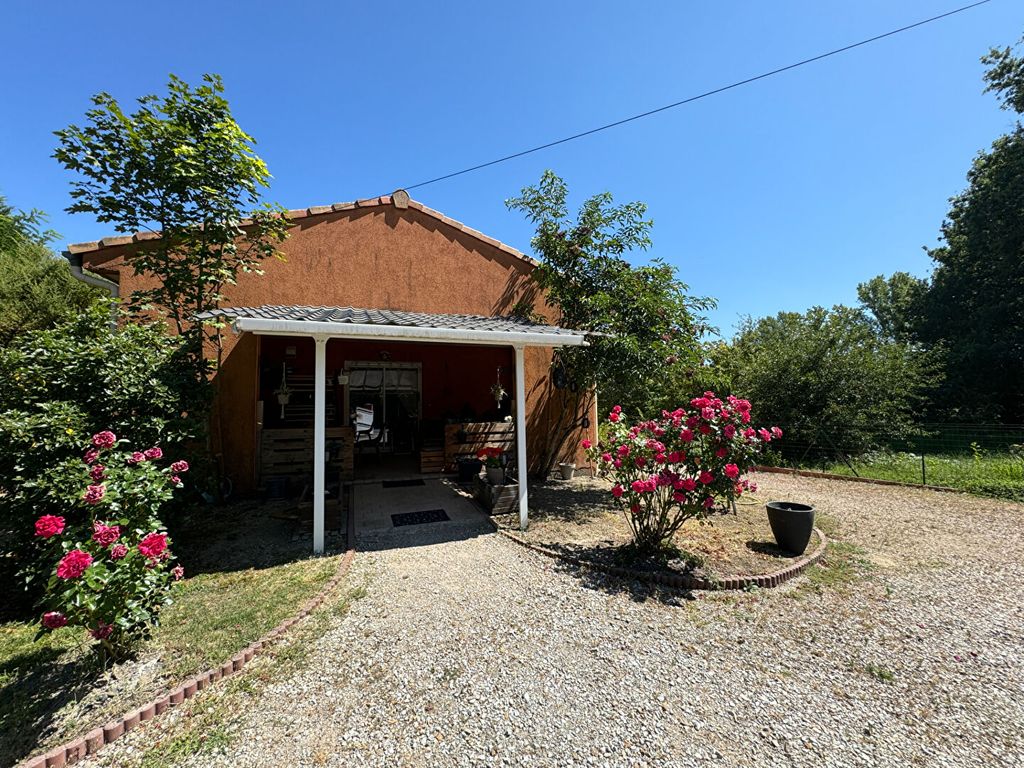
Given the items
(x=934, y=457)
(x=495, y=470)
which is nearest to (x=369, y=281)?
(x=495, y=470)

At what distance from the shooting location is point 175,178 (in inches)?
222

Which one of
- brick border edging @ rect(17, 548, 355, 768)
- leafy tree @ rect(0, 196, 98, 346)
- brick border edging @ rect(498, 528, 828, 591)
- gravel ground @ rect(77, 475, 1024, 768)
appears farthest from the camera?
leafy tree @ rect(0, 196, 98, 346)

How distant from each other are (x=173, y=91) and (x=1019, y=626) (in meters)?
A: 11.4

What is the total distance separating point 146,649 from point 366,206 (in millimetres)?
7973

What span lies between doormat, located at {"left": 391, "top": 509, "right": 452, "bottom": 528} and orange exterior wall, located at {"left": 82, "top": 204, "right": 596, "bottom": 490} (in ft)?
10.5

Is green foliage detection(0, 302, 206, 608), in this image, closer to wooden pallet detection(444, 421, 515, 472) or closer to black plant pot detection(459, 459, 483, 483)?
black plant pot detection(459, 459, 483, 483)

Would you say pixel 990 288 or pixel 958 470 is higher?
pixel 990 288

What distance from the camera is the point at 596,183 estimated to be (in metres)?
8.40

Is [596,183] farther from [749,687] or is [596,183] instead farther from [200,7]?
[749,687]

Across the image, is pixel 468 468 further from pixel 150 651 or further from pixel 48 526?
pixel 48 526

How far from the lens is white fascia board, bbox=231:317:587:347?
4.73 meters

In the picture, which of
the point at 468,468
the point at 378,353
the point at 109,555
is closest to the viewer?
the point at 109,555

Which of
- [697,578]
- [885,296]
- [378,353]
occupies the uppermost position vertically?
[885,296]

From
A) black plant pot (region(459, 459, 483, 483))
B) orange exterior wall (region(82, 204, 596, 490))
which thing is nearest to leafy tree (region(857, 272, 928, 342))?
orange exterior wall (region(82, 204, 596, 490))
